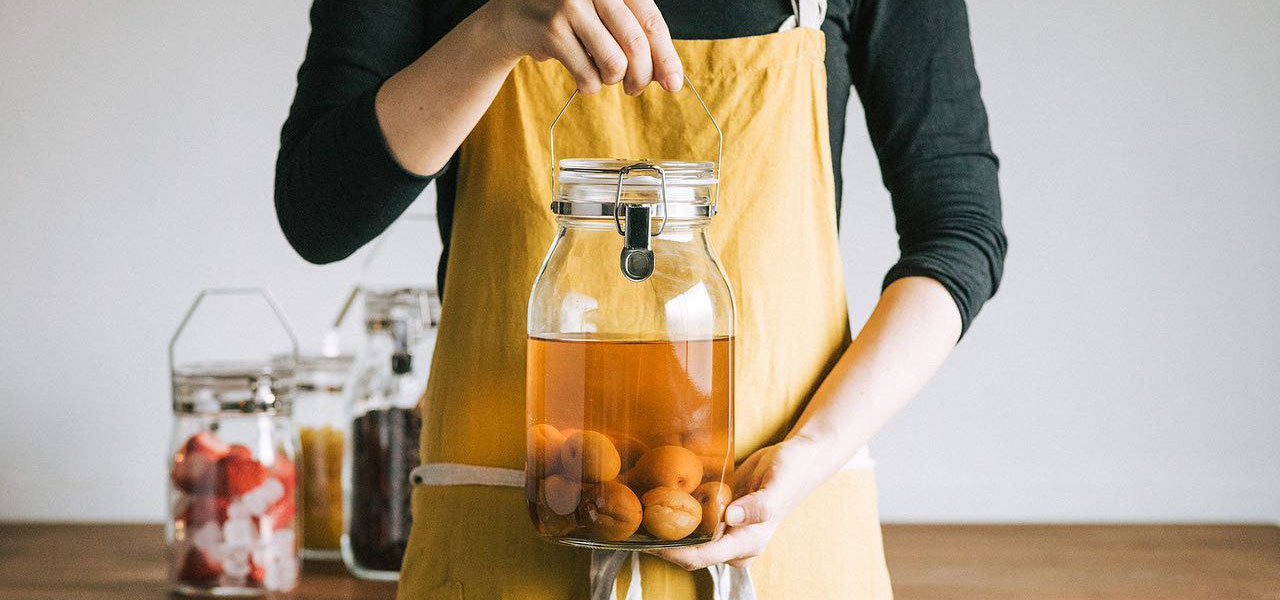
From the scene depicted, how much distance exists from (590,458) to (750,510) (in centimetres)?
10

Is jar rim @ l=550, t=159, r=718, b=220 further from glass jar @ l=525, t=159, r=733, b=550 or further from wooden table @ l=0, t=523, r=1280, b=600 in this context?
wooden table @ l=0, t=523, r=1280, b=600

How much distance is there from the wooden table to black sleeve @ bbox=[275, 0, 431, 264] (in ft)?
2.31

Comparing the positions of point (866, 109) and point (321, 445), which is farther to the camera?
point (321, 445)

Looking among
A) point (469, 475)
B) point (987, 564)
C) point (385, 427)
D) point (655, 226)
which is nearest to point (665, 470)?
point (655, 226)

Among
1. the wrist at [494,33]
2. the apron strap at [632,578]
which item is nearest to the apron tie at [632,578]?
the apron strap at [632,578]

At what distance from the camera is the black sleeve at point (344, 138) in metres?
0.68

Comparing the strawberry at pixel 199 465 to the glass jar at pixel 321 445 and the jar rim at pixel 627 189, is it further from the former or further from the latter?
the jar rim at pixel 627 189

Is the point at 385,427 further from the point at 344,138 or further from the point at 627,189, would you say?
the point at 627,189

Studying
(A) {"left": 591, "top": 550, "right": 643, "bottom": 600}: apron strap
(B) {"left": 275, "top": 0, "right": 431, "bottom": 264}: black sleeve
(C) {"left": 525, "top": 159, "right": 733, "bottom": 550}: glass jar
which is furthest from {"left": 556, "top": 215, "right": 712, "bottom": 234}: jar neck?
(A) {"left": 591, "top": 550, "right": 643, "bottom": 600}: apron strap

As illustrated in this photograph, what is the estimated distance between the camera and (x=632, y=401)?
0.60 m

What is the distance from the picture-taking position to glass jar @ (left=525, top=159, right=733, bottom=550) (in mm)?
579

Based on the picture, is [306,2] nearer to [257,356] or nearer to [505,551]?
[257,356]

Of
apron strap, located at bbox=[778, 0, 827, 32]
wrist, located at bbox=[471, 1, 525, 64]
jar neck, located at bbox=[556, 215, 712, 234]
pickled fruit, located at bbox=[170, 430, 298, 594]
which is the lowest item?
Answer: pickled fruit, located at bbox=[170, 430, 298, 594]

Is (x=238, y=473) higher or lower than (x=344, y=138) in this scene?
lower
